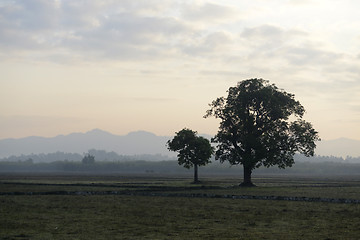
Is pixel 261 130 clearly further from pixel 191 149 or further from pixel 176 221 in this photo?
pixel 176 221

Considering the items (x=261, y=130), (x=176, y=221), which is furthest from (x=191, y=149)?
(x=176, y=221)

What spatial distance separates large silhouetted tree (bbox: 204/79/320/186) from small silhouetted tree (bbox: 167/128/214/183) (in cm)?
1078

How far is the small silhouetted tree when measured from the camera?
10119 centimetres

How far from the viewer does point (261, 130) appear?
293 feet

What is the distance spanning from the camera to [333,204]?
46812 millimetres

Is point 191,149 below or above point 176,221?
above

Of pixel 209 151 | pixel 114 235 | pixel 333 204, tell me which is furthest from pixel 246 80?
pixel 114 235

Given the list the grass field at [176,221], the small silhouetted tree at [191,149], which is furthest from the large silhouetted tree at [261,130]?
the grass field at [176,221]

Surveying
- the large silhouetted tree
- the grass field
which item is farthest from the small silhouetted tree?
the grass field

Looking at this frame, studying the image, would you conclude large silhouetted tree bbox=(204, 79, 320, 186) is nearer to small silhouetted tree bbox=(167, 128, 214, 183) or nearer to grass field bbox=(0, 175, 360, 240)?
small silhouetted tree bbox=(167, 128, 214, 183)

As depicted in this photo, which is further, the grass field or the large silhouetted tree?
the large silhouetted tree

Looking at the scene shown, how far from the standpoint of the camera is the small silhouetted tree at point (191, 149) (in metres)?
101

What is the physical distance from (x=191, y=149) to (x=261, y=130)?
18.3m

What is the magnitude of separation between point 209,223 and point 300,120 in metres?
61.0
